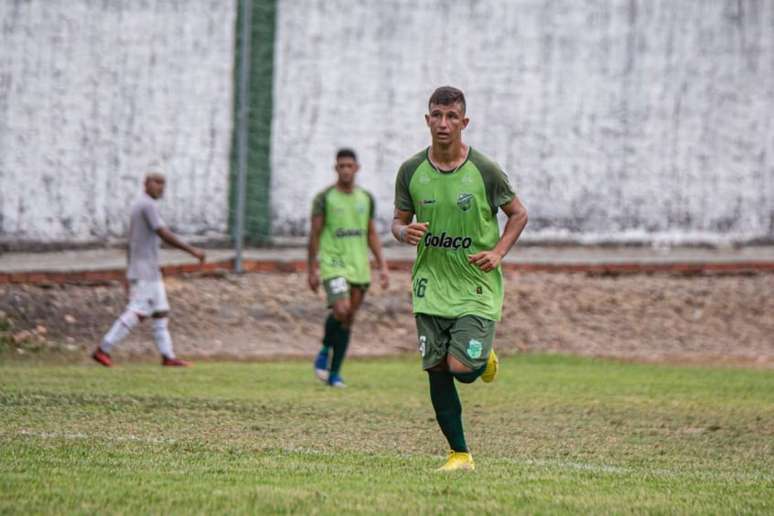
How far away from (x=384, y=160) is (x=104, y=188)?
3837 mm

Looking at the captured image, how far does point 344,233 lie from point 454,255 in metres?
6.03

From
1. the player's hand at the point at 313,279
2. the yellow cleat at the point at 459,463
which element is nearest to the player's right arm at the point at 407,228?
the yellow cleat at the point at 459,463

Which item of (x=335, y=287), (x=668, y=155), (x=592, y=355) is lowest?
(x=592, y=355)

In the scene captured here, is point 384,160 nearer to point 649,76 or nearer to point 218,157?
point 218,157

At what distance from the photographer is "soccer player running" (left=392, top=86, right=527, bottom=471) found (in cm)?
824

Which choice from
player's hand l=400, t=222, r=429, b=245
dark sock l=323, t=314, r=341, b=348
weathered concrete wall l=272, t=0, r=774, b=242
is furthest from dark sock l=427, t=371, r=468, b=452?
weathered concrete wall l=272, t=0, r=774, b=242

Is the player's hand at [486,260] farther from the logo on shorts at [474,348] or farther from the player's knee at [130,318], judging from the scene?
the player's knee at [130,318]

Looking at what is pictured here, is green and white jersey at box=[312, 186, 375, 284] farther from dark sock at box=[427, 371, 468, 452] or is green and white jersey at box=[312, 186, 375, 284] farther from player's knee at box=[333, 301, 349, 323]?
dark sock at box=[427, 371, 468, 452]

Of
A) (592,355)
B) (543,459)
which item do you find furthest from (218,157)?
(543,459)

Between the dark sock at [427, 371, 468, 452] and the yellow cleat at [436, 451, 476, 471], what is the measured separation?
2.3 inches

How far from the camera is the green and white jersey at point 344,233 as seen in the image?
14.3 metres

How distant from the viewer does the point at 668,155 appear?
2139 centimetres

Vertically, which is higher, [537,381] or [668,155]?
[668,155]

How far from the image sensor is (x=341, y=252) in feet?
47.0
